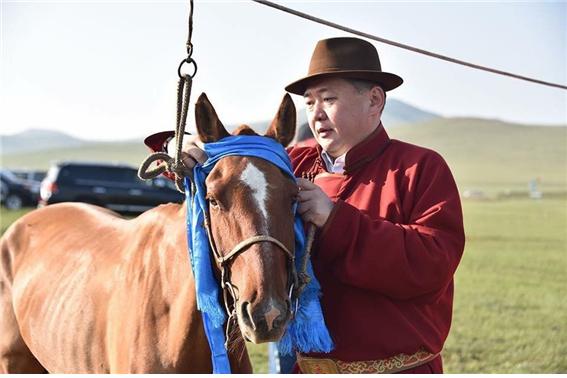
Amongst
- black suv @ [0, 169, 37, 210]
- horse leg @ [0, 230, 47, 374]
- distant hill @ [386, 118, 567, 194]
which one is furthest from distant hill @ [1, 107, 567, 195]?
horse leg @ [0, 230, 47, 374]

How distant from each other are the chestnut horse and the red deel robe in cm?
30

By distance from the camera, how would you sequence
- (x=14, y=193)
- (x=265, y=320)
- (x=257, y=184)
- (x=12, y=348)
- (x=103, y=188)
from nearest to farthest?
(x=265, y=320)
(x=257, y=184)
(x=12, y=348)
(x=103, y=188)
(x=14, y=193)

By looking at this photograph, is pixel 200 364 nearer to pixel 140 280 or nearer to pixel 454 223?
pixel 140 280

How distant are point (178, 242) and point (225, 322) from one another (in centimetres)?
45

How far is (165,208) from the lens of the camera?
3.56 m

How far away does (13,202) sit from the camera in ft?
98.8

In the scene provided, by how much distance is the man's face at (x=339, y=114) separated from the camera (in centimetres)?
315

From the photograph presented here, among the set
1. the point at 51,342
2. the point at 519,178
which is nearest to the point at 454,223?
the point at 51,342

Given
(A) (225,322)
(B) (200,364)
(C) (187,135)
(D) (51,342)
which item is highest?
(C) (187,135)

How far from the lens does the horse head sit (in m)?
2.54

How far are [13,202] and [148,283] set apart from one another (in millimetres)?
28934

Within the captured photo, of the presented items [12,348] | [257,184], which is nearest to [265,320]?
[257,184]

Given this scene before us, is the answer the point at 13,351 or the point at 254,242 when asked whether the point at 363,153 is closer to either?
the point at 254,242

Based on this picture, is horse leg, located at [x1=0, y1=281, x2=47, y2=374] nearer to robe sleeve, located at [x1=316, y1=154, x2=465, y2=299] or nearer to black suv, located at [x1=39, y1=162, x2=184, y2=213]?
robe sleeve, located at [x1=316, y1=154, x2=465, y2=299]
